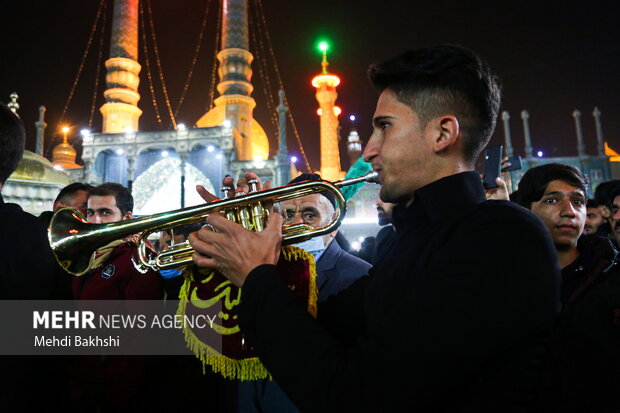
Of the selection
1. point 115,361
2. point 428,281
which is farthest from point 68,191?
point 428,281

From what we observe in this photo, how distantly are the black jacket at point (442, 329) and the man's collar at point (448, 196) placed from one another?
0.25ft

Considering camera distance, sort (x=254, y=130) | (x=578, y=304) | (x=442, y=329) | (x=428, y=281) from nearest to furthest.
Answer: (x=442, y=329), (x=428, y=281), (x=578, y=304), (x=254, y=130)

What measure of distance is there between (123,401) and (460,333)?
2677mm

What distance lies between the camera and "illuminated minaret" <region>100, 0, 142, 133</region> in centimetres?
3194

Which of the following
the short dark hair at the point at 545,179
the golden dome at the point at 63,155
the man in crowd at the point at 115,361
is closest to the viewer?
the man in crowd at the point at 115,361

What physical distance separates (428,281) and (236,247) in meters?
0.77

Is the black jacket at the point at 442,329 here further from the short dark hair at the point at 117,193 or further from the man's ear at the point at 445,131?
the short dark hair at the point at 117,193

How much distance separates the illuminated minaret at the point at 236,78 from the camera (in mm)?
32250

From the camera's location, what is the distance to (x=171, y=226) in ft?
7.50

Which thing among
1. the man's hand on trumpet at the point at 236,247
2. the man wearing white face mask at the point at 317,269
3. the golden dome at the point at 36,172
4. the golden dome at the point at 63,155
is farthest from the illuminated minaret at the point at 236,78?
the man's hand on trumpet at the point at 236,247

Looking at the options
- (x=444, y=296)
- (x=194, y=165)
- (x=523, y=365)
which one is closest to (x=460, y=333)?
(x=444, y=296)

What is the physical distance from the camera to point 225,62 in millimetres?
32969

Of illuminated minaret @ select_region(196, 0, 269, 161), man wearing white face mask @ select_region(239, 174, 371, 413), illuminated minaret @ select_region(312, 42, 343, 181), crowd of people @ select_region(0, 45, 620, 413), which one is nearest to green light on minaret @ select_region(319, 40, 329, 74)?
illuminated minaret @ select_region(312, 42, 343, 181)

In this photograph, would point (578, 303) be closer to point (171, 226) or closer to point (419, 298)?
point (419, 298)
